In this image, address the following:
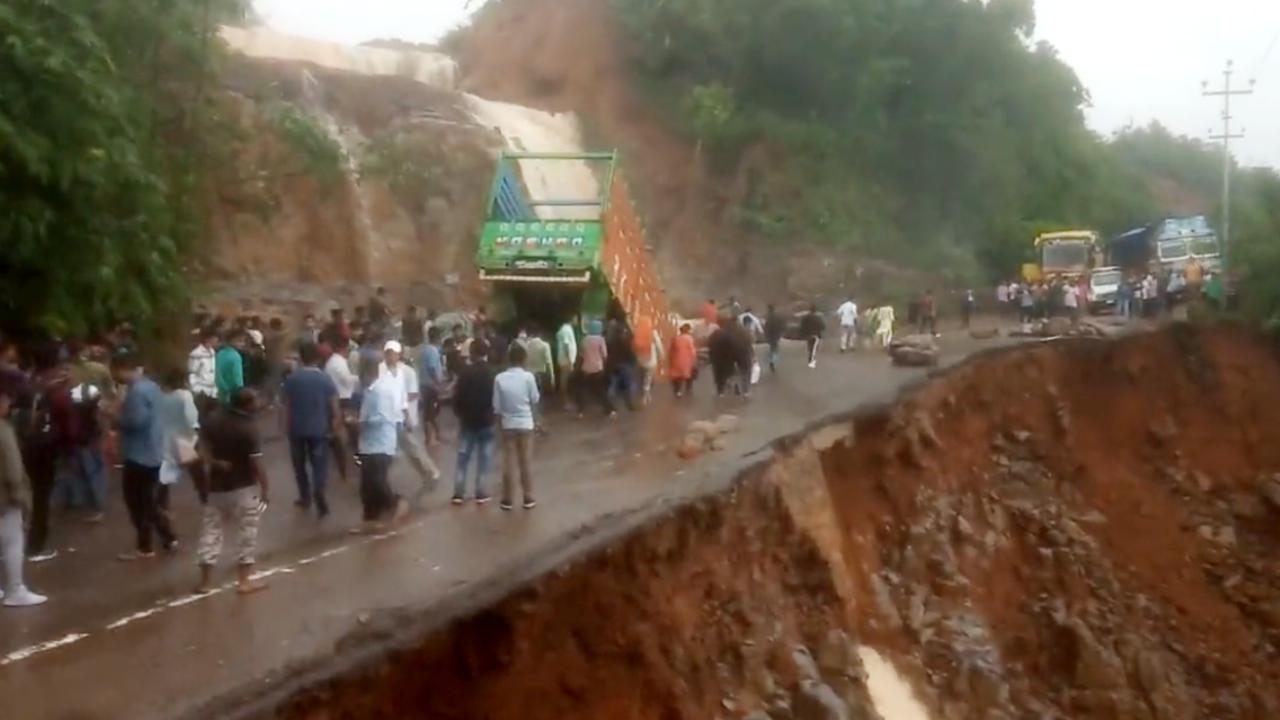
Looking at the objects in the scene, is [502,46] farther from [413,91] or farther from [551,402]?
[551,402]

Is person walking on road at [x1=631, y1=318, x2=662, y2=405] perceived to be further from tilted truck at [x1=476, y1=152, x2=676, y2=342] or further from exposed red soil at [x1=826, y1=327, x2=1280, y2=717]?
exposed red soil at [x1=826, y1=327, x2=1280, y2=717]

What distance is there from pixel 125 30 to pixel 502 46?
112 feet

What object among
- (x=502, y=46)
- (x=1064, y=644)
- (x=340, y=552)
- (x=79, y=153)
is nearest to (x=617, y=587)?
(x=340, y=552)

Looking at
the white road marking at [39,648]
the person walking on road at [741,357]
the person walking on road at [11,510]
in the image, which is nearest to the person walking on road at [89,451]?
the person walking on road at [11,510]

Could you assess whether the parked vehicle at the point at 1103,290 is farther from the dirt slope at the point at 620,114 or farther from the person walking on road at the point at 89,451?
the person walking on road at the point at 89,451

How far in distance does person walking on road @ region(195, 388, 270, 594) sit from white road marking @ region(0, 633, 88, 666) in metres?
1.04

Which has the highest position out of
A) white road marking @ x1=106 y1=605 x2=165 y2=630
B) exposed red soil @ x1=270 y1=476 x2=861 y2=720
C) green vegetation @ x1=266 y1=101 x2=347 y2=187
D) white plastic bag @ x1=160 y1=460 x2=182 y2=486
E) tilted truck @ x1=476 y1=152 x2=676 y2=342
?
green vegetation @ x1=266 y1=101 x2=347 y2=187

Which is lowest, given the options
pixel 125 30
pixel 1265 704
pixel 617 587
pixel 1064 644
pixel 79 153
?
pixel 1265 704

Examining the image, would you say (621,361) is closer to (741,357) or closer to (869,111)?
(741,357)

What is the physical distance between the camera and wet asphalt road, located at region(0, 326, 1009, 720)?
7148 mm

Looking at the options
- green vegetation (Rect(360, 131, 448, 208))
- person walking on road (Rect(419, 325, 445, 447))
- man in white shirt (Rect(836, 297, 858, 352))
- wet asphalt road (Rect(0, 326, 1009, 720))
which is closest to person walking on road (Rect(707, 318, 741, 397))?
wet asphalt road (Rect(0, 326, 1009, 720))

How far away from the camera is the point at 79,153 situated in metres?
12.9

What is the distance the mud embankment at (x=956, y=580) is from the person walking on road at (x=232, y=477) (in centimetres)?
178

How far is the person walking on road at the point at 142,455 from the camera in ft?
31.8
